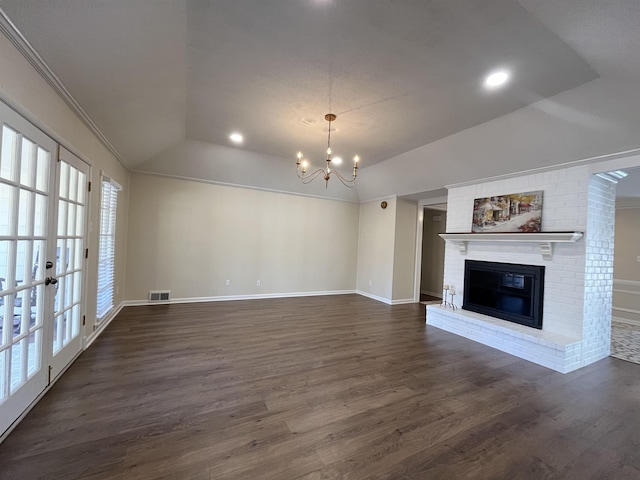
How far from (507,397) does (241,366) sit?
8.59 feet

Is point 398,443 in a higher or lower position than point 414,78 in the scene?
lower

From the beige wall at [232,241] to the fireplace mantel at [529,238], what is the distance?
3088mm

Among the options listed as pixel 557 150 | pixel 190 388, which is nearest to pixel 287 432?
pixel 190 388

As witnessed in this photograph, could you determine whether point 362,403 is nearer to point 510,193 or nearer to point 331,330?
point 331,330

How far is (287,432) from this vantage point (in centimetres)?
189

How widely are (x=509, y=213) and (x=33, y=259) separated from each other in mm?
5422

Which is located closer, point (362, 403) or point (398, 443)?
point (398, 443)

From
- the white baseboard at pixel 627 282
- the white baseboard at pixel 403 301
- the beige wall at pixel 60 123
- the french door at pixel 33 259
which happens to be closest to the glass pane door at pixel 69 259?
the french door at pixel 33 259

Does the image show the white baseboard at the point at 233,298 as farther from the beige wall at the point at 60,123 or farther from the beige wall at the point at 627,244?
the beige wall at the point at 627,244

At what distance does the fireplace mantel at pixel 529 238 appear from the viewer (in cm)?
327

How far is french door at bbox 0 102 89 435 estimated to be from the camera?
1686mm

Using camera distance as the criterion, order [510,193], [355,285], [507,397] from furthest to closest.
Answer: [355,285]
[510,193]
[507,397]

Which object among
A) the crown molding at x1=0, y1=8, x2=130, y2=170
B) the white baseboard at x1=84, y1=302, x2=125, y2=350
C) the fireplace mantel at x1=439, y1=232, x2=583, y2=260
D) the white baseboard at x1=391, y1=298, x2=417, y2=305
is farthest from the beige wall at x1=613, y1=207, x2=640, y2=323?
the white baseboard at x1=84, y1=302, x2=125, y2=350

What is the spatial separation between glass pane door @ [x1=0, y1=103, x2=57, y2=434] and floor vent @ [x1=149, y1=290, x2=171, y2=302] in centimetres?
306
